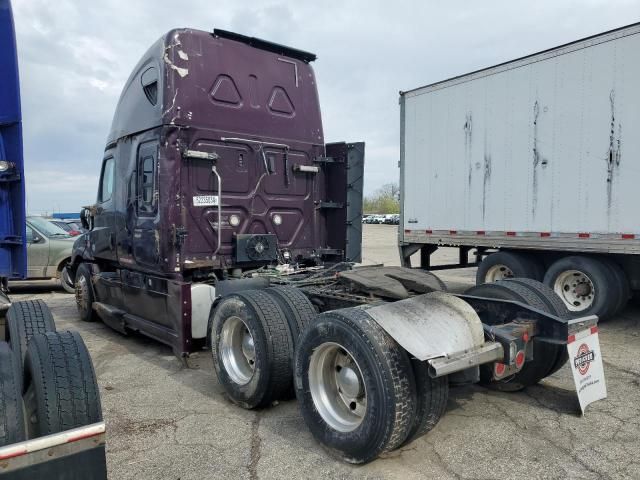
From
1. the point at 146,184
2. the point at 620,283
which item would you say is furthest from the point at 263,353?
the point at 620,283

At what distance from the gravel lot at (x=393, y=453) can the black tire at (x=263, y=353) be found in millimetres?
155

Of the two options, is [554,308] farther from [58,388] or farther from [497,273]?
[497,273]

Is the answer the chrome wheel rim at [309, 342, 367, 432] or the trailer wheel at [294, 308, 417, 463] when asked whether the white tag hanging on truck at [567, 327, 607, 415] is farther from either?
the chrome wheel rim at [309, 342, 367, 432]

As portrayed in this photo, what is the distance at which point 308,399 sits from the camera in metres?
3.41

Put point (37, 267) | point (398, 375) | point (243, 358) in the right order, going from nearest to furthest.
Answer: point (398, 375) → point (243, 358) → point (37, 267)

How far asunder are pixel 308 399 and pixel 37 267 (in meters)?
9.36

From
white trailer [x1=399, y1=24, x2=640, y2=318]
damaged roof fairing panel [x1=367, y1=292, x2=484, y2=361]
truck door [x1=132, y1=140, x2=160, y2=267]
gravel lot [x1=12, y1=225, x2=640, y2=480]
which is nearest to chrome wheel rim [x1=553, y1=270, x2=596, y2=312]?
white trailer [x1=399, y1=24, x2=640, y2=318]

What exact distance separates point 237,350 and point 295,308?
2.41ft

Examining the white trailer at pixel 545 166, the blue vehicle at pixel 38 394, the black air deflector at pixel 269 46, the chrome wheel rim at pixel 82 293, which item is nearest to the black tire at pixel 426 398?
the blue vehicle at pixel 38 394

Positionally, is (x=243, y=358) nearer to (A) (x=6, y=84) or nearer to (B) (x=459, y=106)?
(A) (x=6, y=84)

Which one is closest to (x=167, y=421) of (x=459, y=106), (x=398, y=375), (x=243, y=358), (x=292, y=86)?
(x=243, y=358)

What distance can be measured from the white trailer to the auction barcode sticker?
4767mm

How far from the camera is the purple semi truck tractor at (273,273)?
3080mm

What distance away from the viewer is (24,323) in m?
2.99
